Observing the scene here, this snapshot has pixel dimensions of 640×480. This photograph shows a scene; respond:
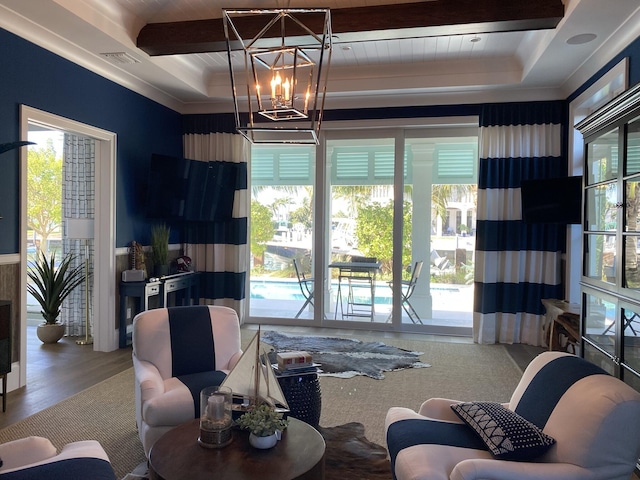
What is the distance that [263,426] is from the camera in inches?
74.5

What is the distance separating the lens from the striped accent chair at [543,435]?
162 cm

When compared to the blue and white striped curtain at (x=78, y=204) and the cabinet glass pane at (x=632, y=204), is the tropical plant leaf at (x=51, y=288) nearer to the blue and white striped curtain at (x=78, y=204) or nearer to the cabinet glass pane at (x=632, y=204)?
the blue and white striped curtain at (x=78, y=204)

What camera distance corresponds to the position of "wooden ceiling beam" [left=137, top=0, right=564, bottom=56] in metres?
3.45

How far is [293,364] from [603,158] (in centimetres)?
236

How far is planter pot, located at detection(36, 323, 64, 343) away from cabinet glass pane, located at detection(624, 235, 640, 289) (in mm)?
5317

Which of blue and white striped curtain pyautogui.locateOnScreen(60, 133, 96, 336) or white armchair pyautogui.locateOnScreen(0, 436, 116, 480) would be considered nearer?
white armchair pyautogui.locateOnScreen(0, 436, 116, 480)

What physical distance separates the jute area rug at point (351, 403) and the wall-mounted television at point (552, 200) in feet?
4.87

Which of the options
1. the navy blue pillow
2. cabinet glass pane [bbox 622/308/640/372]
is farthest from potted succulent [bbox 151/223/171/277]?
cabinet glass pane [bbox 622/308/640/372]

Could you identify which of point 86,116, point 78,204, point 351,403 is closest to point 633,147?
point 351,403

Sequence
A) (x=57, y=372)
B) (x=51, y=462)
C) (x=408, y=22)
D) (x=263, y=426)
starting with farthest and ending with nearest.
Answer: (x=57, y=372), (x=408, y=22), (x=263, y=426), (x=51, y=462)

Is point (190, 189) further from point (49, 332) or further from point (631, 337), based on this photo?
point (631, 337)

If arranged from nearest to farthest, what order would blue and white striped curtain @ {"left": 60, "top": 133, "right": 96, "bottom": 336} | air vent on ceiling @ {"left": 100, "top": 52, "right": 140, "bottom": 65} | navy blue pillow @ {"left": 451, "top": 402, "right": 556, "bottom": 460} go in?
navy blue pillow @ {"left": 451, "top": 402, "right": 556, "bottom": 460}, air vent on ceiling @ {"left": 100, "top": 52, "right": 140, "bottom": 65}, blue and white striped curtain @ {"left": 60, "top": 133, "right": 96, "bottom": 336}

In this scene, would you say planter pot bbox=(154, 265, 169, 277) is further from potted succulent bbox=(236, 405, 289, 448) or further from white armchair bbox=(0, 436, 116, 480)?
potted succulent bbox=(236, 405, 289, 448)

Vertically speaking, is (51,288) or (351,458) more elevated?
(51,288)
